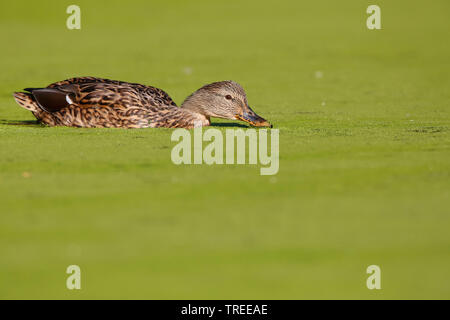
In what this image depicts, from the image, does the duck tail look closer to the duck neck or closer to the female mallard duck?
the female mallard duck

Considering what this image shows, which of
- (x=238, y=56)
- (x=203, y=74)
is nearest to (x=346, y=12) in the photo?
(x=238, y=56)

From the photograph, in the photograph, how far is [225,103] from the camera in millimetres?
7047

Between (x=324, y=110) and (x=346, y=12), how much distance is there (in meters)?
7.95

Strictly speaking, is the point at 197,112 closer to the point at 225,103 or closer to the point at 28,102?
the point at 225,103

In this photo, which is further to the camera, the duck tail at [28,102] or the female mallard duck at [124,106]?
the duck tail at [28,102]

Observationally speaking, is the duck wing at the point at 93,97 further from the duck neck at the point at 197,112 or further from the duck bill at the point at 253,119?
the duck bill at the point at 253,119

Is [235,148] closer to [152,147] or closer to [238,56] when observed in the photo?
[152,147]

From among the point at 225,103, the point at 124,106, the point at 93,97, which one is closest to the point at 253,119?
the point at 225,103

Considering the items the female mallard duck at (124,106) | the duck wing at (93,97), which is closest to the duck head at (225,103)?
the female mallard duck at (124,106)

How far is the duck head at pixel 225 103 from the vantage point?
23.0 feet

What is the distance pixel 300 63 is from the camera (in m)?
11.1

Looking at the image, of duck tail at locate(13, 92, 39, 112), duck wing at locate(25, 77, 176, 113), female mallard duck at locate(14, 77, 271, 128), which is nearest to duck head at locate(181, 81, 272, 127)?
female mallard duck at locate(14, 77, 271, 128)

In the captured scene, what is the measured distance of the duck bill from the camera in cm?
679

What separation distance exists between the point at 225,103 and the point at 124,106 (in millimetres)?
863
